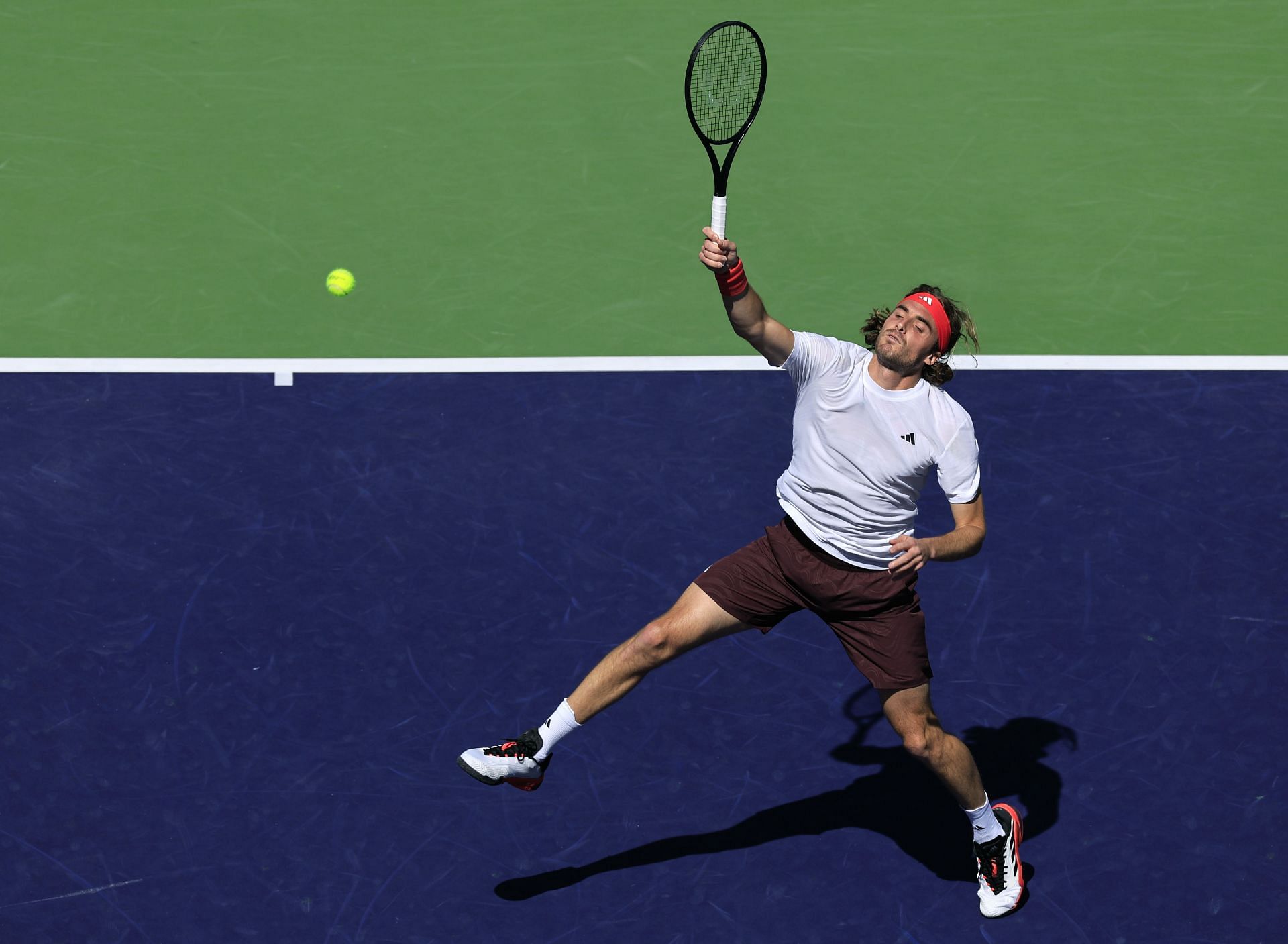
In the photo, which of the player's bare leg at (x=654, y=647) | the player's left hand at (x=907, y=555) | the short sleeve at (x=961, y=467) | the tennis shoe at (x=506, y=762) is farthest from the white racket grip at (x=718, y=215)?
the tennis shoe at (x=506, y=762)

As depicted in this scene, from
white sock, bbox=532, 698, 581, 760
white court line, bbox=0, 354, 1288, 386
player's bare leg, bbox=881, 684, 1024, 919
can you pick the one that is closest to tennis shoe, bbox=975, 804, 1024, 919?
player's bare leg, bbox=881, 684, 1024, 919

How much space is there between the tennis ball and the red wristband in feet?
11.9

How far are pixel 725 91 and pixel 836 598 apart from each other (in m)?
2.78

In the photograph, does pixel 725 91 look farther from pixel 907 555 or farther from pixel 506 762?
pixel 506 762

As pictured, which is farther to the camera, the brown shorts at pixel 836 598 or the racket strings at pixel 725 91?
the racket strings at pixel 725 91

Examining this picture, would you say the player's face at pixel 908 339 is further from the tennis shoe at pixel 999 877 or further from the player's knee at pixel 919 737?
the tennis shoe at pixel 999 877

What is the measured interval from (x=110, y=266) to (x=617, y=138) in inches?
119

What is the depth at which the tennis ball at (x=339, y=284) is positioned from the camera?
8.90 meters

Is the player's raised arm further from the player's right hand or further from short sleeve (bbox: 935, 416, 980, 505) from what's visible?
short sleeve (bbox: 935, 416, 980, 505)

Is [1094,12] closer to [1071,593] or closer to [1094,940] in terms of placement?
[1071,593]

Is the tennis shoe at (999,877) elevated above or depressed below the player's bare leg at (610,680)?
below

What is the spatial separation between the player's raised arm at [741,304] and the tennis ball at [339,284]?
11.6 ft

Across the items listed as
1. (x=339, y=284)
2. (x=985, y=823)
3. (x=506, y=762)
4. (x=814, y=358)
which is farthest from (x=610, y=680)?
(x=339, y=284)

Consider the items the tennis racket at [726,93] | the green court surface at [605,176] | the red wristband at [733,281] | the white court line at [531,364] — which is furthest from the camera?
the green court surface at [605,176]
